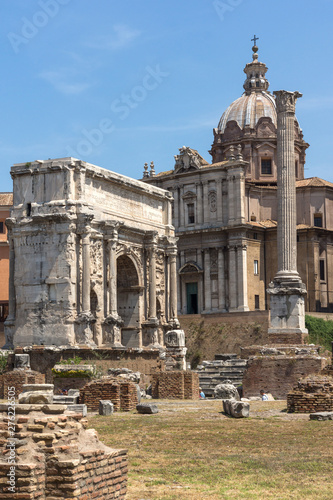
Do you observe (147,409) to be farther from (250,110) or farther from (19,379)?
(250,110)

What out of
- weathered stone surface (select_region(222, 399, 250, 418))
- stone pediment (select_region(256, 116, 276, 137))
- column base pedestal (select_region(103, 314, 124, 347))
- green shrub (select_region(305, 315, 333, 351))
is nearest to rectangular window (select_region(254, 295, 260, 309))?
green shrub (select_region(305, 315, 333, 351))

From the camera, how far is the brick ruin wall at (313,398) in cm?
2086

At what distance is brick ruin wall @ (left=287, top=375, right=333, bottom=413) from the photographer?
821 inches

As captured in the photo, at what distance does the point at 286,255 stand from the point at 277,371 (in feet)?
27.7

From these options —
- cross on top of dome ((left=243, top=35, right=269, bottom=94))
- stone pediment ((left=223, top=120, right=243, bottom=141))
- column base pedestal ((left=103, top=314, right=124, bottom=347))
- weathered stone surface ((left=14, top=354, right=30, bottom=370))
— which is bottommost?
weathered stone surface ((left=14, top=354, right=30, bottom=370))

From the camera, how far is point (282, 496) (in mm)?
10461

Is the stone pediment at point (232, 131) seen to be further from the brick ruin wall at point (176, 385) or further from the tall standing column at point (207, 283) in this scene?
the brick ruin wall at point (176, 385)

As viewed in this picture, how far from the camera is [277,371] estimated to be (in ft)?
96.8

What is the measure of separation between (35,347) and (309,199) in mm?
30406

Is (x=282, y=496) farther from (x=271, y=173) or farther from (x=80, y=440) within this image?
(x=271, y=173)

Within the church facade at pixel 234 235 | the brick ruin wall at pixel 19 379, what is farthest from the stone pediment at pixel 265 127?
the brick ruin wall at pixel 19 379

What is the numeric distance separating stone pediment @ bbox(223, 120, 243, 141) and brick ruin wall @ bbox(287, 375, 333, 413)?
4899 cm

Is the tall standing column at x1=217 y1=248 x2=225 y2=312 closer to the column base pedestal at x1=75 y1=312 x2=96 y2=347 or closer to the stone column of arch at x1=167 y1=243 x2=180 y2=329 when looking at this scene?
the stone column of arch at x1=167 y1=243 x2=180 y2=329

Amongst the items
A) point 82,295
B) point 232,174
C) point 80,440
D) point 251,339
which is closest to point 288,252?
point 82,295
